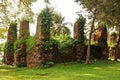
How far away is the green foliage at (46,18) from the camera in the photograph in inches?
1303

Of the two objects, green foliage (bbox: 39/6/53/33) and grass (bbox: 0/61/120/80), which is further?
green foliage (bbox: 39/6/53/33)

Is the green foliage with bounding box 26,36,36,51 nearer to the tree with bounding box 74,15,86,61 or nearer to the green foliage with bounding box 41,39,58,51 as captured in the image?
the green foliage with bounding box 41,39,58,51

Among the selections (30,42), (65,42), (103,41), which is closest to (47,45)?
(30,42)

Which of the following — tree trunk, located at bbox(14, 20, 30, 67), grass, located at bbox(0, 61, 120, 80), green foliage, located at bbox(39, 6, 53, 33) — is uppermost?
green foliage, located at bbox(39, 6, 53, 33)

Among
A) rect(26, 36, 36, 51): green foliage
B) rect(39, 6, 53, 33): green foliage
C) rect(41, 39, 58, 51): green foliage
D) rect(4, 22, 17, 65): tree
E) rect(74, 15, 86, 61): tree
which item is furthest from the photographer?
rect(4, 22, 17, 65): tree

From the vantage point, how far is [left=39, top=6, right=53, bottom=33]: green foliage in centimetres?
3309

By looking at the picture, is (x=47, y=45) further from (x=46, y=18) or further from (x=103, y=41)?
(x=103, y=41)

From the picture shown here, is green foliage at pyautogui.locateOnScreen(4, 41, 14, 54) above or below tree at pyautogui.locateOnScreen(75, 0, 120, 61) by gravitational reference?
below

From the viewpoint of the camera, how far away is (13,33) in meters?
40.0

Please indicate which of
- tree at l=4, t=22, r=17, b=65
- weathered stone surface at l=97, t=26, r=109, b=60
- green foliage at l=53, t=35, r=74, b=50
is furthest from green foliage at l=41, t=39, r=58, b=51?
weathered stone surface at l=97, t=26, r=109, b=60

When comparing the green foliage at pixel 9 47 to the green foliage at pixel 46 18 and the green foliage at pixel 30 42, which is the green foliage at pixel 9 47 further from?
the green foliage at pixel 46 18

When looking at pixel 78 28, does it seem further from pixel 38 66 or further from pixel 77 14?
pixel 38 66

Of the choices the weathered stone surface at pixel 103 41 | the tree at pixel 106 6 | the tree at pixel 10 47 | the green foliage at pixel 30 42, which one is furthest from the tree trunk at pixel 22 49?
the weathered stone surface at pixel 103 41

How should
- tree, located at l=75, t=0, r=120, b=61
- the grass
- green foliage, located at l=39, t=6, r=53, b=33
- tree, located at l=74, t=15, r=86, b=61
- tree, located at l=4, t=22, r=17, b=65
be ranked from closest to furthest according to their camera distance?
the grass → tree, located at l=75, t=0, r=120, b=61 → green foliage, located at l=39, t=6, r=53, b=33 → tree, located at l=74, t=15, r=86, b=61 → tree, located at l=4, t=22, r=17, b=65
